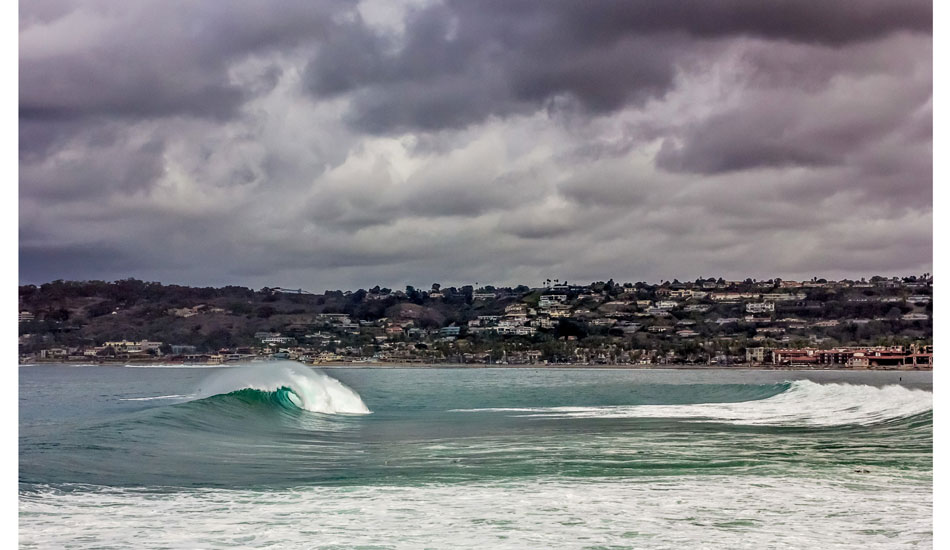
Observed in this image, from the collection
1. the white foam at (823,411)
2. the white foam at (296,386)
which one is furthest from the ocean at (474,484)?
the white foam at (296,386)

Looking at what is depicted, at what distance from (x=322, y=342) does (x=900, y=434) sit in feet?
302

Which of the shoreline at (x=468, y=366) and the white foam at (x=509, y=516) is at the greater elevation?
the white foam at (x=509, y=516)

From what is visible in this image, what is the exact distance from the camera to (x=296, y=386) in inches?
1099

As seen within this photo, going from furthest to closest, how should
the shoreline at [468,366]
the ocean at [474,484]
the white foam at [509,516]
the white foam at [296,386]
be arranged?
1. the shoreline at [468,366]
2. the white foam at [296,386]
3. the ocean at [474,484]
4. the white foam at [509,516]

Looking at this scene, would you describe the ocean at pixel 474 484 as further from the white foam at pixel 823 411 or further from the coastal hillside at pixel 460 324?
the coastal hillside at pixel 460 324

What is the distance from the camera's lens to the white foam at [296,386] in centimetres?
2702

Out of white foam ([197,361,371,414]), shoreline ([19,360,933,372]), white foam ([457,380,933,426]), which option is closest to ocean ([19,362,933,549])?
white foam ([457,380,933,426])

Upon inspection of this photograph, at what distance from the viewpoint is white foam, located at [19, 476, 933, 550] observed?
26.2ft

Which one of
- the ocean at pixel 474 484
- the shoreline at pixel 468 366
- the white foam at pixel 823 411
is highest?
the ocean at pixel 474 484

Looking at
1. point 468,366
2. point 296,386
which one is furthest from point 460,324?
point 296,386

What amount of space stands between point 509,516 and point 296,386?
65.6 feet

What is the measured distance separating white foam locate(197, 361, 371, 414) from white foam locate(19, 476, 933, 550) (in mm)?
16563

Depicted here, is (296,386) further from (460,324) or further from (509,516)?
(460,324)

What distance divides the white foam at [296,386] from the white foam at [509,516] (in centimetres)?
1656
